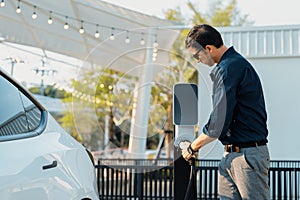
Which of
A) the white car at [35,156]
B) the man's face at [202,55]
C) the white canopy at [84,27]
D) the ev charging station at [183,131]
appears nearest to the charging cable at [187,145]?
the ev charging station at [183,131]

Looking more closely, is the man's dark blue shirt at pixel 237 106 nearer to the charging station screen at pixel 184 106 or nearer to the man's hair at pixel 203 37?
the man's hair at pixel 203 37

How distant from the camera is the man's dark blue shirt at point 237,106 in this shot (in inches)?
90.9

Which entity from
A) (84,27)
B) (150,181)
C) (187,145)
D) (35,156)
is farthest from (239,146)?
(84,27)

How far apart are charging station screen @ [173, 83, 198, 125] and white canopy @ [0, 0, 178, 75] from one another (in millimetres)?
4517

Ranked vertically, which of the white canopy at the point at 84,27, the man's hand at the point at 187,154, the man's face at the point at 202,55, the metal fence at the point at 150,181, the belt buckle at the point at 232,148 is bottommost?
the metal fence at the point at 150,181

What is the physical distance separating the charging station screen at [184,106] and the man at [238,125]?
0.37 meters

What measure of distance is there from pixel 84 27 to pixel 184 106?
582cm

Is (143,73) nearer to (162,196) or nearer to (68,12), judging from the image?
(68,12)

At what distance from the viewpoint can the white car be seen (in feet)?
5.32

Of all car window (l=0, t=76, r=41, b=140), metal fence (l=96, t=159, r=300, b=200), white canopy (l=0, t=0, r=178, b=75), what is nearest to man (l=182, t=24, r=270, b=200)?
car window (l=0, t=76, r=41, b=140)

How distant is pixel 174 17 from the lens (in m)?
19.1

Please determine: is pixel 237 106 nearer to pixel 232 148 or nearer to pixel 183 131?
pixel 232 148

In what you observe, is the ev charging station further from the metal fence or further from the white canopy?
the white canopy

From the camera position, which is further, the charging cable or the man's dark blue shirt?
the charging cable
